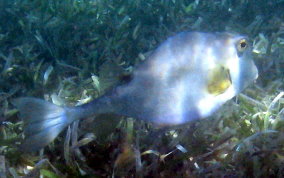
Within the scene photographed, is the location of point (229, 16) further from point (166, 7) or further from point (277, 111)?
point (277, 111)

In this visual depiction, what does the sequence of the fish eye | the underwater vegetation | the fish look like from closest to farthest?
the fish → the fish eye → the underwater vegetation

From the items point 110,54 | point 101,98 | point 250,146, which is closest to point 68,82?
point 110,54

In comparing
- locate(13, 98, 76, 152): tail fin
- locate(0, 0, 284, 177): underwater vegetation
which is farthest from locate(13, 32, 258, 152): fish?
locate(0, 0, 284, 177): underwater vegetation

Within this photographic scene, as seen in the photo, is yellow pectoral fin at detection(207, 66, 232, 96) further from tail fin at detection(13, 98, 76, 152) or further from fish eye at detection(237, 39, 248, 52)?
tail fin at detection(13, 98, 76, 152)

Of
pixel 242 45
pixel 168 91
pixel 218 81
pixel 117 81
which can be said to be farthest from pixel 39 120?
pixel 242 45

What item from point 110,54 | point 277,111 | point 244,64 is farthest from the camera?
point 110,54

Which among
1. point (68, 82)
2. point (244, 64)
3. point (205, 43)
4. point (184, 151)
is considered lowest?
point (68, 82)

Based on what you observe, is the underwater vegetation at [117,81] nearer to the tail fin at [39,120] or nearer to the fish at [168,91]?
the fish at [168,91]

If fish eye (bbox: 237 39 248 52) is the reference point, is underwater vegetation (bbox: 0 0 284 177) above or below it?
below
